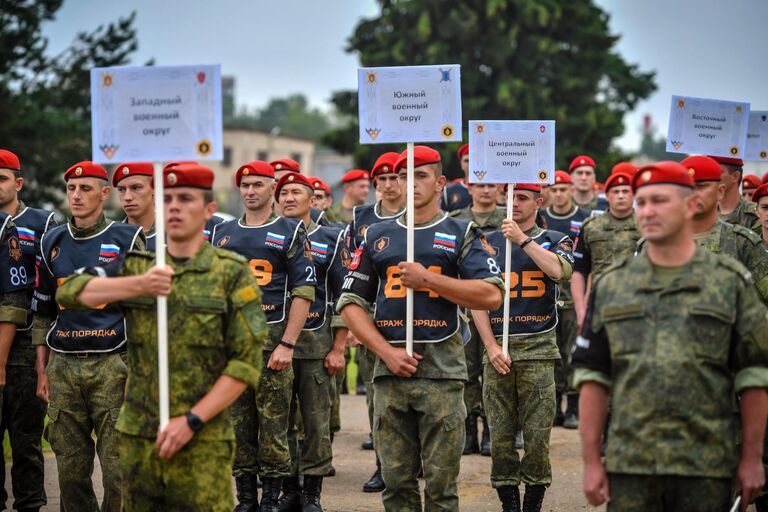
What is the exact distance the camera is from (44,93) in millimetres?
30562

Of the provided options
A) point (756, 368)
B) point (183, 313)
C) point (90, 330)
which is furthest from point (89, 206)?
point (756, 368)

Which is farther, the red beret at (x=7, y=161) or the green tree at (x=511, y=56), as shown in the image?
the green tree at (x=511, y=56)

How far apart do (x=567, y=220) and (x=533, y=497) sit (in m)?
6.13

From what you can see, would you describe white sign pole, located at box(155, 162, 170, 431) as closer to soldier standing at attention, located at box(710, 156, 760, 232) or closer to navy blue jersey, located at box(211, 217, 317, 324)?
navy blue jersey, located at box(211, 217, 317, 324)

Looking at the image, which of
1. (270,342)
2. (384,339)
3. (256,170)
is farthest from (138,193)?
(384,339)

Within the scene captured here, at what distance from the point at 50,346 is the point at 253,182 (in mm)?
2267

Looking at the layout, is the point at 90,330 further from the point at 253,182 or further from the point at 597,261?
the point at 597,261

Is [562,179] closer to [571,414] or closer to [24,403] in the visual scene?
[571,414]

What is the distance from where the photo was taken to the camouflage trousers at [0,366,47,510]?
28.6ft

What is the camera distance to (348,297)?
23.5 ft

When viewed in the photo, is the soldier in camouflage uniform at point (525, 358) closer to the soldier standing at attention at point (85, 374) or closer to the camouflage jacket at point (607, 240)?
the camouflage jacket at point (607, 240)

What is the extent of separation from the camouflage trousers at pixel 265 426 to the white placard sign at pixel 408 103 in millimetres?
2440

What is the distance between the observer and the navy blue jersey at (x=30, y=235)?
8.61 meters

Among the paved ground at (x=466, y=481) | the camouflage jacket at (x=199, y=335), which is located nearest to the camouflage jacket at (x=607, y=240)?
the paved ground at (x=466, y=481)
